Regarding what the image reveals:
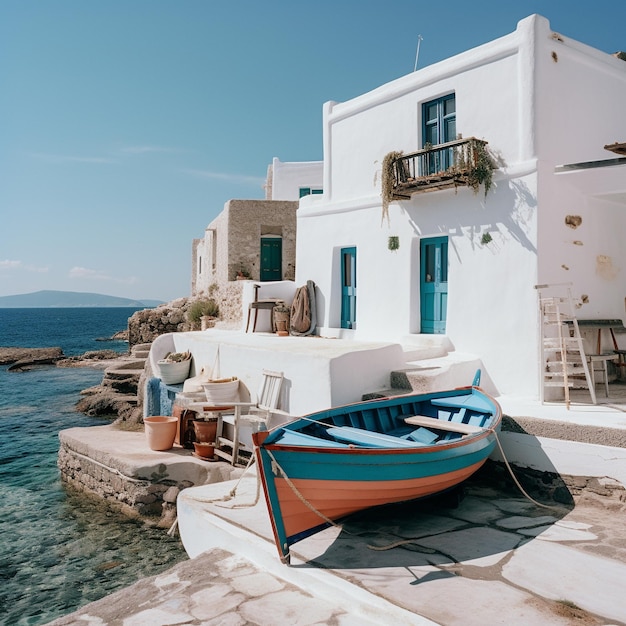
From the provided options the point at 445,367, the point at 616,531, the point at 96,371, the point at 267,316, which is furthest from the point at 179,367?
the point at 96,371

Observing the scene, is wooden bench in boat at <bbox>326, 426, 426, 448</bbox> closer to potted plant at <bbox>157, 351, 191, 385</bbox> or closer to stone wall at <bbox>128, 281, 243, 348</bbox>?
potted plant at <bbox>157, 351, 191, 385</bbox>

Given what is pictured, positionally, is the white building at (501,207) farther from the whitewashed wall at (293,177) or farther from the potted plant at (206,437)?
the whitewashed wall at (293,177)

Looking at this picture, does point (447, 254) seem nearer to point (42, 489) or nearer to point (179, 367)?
point (179, 367)

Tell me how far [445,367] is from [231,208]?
55.4ft

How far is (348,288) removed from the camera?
1267 cm

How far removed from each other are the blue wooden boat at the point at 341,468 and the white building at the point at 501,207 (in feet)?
11.3

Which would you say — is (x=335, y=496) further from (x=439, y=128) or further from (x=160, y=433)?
(x=439, y=128)

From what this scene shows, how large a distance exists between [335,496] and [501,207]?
6431 mm

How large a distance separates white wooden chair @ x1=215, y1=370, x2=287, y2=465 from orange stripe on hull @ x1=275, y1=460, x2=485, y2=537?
3544 millimetres

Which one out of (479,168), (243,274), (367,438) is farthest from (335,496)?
(243,274)

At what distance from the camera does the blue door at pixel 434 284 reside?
10.5 m

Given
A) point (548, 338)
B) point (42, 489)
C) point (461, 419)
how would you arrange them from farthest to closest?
point (42, 489), point (548, 338), point (461, 419)

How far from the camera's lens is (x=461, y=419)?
7.22 meters

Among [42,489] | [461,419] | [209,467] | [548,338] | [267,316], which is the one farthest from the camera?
[267,316]
